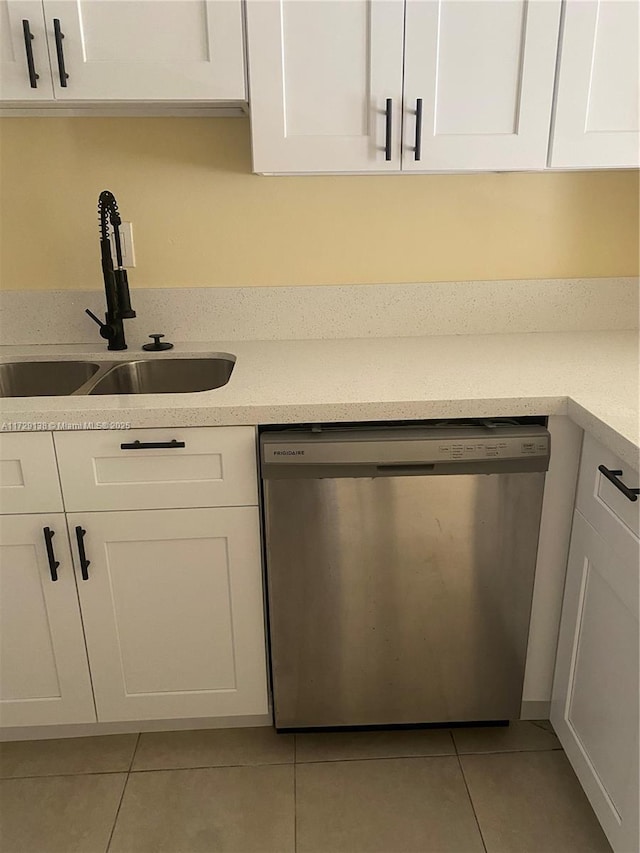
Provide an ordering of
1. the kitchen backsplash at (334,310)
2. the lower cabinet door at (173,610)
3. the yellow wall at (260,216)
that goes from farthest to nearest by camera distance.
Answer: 1. the kitchen backsplash at (334,310)
2. the yellow wall at (260,216)
3. the lower cabinet door at (173,610)

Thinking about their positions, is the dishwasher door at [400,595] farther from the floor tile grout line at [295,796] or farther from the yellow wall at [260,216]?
the yellow wall at [260,216]

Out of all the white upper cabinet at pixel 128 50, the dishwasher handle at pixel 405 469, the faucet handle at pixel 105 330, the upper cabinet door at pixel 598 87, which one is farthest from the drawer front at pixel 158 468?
the upper cabinet door at pixel 598 87

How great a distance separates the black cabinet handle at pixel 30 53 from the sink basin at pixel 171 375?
2.37 ft

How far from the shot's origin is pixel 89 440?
1.42m

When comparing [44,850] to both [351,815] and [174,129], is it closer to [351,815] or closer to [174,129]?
[351,815]

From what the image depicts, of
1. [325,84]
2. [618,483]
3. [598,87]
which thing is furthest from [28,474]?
[598,87]

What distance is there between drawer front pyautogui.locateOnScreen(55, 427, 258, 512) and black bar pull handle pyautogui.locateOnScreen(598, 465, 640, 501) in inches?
29.0

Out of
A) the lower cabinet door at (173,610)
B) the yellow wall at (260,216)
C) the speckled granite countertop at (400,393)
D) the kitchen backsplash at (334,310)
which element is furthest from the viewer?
the kitchen backsplash at (334,310)

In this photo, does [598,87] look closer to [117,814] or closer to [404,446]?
[404,446]

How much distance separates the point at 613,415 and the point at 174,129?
1.41m

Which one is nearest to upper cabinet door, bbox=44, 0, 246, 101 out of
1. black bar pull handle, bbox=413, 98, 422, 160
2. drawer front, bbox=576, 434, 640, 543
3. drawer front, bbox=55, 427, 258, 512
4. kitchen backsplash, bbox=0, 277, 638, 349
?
black bar pull handle, bbox=413, 98, 422, 160

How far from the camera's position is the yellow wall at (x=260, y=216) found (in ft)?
6.06

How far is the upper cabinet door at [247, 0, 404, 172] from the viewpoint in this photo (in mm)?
1469

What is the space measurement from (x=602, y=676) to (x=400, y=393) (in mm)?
741
